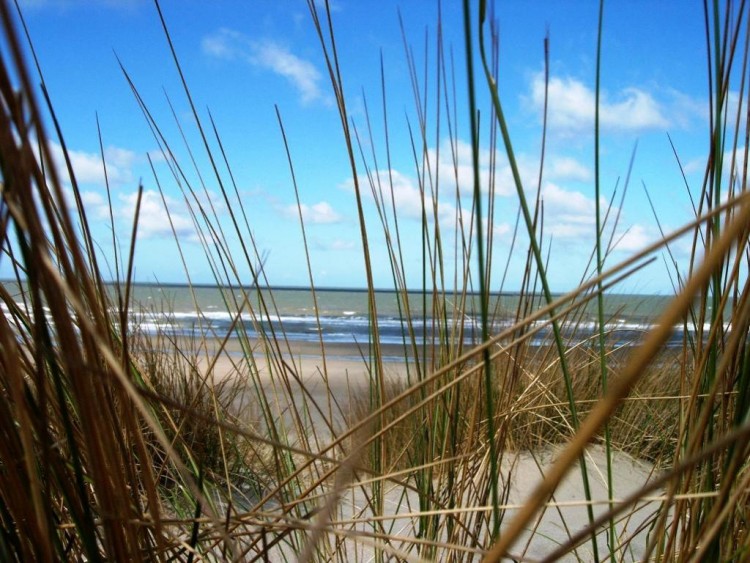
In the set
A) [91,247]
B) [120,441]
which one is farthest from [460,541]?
[91,247]

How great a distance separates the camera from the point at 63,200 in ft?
0.97

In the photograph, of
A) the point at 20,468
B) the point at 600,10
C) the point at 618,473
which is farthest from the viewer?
the point at 618,473

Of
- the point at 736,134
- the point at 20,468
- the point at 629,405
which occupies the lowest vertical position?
the point at 629,405

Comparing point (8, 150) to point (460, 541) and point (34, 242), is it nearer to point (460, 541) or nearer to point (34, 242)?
point (34, 242)

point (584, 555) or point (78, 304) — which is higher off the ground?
point (78, 304)

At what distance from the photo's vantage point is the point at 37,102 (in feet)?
0.89

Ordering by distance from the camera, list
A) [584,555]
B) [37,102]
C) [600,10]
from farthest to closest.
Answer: [584,555] → [600,10] → [37,102]

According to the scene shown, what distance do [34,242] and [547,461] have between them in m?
2.18

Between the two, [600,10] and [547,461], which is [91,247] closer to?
[600,10]

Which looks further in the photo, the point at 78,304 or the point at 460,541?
the point at 460,541

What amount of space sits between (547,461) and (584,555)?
0.78 metres

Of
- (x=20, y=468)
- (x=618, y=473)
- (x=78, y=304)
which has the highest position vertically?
(x=78, y=304)

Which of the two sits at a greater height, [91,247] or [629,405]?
[91,247]

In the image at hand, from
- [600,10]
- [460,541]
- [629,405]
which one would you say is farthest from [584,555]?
[600,10]
